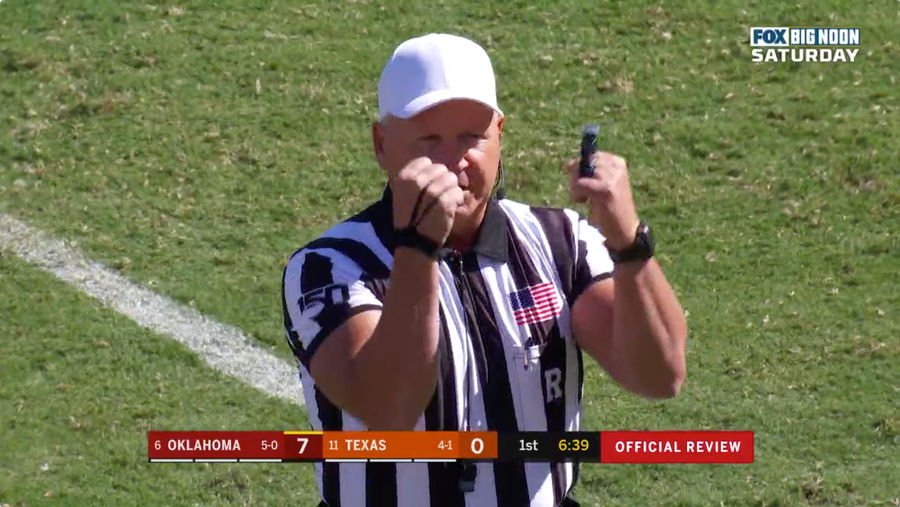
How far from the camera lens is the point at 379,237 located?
4.09 meters

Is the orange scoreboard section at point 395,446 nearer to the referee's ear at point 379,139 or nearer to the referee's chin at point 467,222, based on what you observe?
Result: the referee's chin at point 467,222

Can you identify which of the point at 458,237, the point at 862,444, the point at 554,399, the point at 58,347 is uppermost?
the point at 458,237

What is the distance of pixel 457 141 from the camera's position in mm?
3879

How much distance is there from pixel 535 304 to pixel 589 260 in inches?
7.8

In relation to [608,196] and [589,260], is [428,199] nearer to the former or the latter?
[608,196]

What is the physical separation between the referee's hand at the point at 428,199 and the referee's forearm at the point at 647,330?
0.48 metres

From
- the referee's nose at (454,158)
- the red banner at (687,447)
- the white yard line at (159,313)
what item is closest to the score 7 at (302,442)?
the referee's nose at (454,158)

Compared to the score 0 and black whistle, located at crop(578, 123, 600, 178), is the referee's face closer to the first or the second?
black whistle, located at crop(578, 123, 600, 178)

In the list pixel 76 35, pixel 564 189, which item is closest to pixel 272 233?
pixel 564 189

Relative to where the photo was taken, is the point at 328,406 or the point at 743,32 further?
the point at 743,32

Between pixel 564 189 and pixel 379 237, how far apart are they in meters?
4.93

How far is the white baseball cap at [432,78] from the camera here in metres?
3.88

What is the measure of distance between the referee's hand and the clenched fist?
0.29 metres

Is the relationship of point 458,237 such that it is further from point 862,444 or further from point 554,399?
point 862,444
